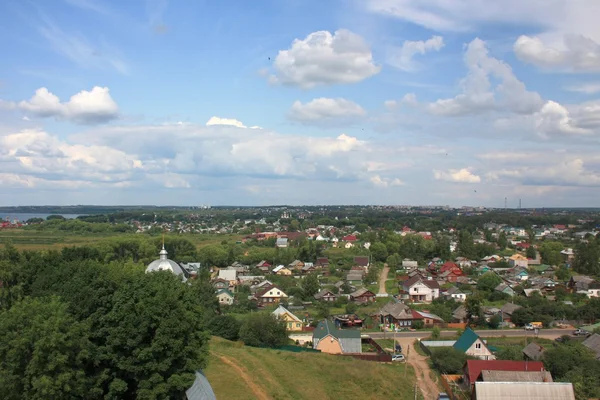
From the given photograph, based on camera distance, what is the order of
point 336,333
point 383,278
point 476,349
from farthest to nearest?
1. point 383,278
2. point 336,333
3. point 476,349

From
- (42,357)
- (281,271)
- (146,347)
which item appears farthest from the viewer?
(281,271)

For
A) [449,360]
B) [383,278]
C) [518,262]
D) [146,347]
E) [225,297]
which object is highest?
[146,347]

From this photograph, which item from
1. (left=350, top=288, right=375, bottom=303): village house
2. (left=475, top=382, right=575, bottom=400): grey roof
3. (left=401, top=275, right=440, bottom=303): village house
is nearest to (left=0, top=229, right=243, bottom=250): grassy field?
(left=350, top=288, right=375, bottom=303): village house

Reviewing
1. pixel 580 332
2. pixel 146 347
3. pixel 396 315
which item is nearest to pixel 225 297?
pixel 396 315

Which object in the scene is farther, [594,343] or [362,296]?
[362,296]

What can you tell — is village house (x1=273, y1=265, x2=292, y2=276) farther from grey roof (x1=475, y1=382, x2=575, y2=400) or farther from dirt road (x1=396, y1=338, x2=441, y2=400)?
grey roof (x1=475, y1=382, x2=575, y2=400)

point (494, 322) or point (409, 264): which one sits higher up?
point (409, 264)

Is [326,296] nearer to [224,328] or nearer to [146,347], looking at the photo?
[224,328]
